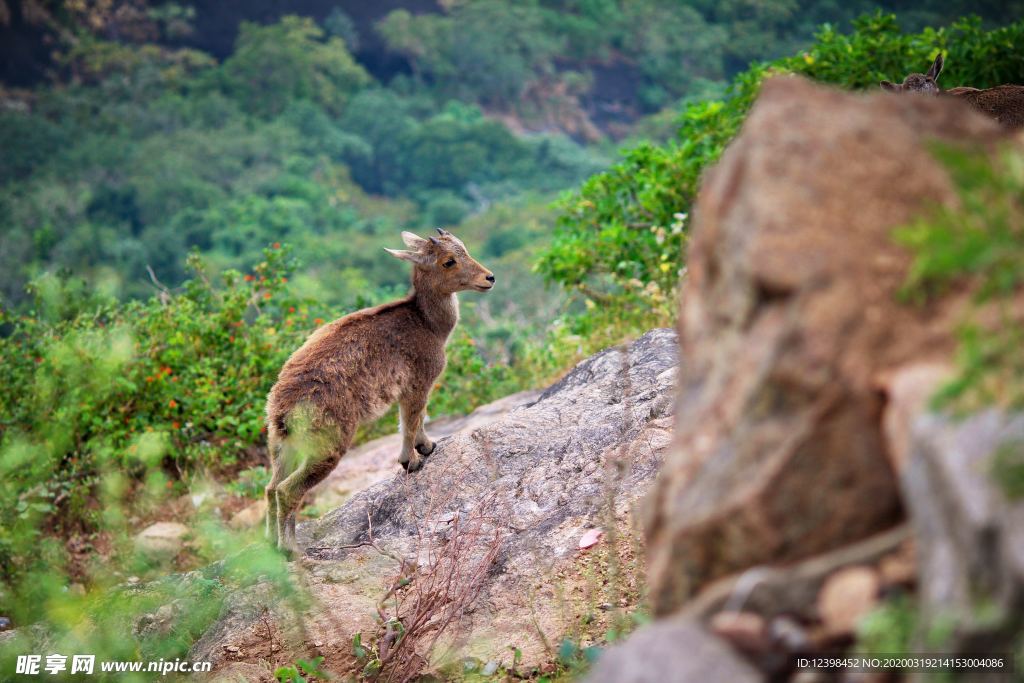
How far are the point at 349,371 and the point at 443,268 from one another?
1.48 meters

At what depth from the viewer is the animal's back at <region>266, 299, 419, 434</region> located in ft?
21.7

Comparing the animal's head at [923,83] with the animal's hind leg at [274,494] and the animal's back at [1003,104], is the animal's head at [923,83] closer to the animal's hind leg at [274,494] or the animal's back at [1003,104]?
the animal's back at [1003,104]

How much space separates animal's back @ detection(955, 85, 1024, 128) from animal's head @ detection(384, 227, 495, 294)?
409 centimetres

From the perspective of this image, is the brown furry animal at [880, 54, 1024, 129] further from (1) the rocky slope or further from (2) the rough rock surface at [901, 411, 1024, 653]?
(2) the rough rock surface at [901, 411, 1024, 653]

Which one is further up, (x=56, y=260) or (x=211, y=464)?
(x=211, y=464)

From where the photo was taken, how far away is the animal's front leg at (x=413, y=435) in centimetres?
726

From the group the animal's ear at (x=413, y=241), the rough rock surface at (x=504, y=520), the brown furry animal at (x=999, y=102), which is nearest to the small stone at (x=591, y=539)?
the rough rock surface at (x=504, y=520)

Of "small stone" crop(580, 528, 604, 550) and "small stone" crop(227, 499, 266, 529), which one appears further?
"small stone" crop(227, 499, 266, 529)

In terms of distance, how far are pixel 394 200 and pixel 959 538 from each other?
4664 cm

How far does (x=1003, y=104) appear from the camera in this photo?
8.32 m

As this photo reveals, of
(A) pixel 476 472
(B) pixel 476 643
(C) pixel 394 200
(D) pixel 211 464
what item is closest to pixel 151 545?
(D) pixel 211 464

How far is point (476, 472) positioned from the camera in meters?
6.89

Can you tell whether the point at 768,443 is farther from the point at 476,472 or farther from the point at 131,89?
the point at 131,89

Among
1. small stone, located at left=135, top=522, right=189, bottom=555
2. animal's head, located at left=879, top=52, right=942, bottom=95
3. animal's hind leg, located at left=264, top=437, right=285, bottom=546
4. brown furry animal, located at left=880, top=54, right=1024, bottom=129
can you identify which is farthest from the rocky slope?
animal's head, located at left=879, top=52, right=942, bottom=95
